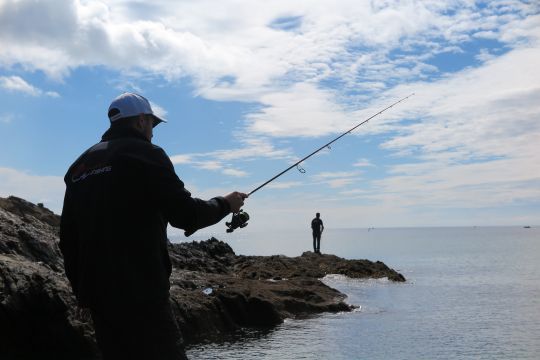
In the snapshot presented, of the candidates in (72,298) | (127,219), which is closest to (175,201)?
(127,219)

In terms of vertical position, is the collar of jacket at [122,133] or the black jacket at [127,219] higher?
the collar of jacket at [122,133]

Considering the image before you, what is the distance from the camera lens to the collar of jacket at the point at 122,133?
3.75m

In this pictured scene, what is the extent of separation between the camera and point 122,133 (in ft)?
12.3

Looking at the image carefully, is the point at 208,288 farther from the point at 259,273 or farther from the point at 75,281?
the point at 75,281

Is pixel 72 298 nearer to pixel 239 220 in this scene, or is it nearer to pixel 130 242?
pixel 239 220

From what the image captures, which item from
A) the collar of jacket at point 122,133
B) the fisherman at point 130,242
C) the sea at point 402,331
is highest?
the collar of jacket at point 122,133

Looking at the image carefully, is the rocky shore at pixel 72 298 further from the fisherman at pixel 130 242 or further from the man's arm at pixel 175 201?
the man's arm at pixel 175 201

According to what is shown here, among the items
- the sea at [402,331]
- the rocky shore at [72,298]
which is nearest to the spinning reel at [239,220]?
the rocky shore at [72,298]

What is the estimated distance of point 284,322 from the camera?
14992 mm

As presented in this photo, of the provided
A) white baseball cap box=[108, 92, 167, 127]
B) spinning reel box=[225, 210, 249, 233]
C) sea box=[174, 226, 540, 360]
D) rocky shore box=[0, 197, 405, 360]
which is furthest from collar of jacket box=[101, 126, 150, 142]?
sea box=[174, 226, 540, 360]

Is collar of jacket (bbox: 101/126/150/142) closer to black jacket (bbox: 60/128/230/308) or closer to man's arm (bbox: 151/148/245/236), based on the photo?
black jacket (bbox: 60/128/230/308)

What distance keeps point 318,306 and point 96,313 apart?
13840 mm

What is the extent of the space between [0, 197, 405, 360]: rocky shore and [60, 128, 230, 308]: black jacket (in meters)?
6.47

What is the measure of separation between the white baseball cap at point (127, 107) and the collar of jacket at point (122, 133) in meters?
0.08
